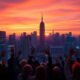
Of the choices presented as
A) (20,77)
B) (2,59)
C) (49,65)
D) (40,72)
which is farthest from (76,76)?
(2,59)

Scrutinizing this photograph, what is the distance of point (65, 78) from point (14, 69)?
1.72m

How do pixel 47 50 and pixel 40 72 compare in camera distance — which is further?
pixel 47 50

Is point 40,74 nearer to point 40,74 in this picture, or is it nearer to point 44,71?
point 40,74

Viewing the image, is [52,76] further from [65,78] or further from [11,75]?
[11,75]

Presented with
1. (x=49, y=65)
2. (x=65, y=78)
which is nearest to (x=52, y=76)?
(x=65, y=78)

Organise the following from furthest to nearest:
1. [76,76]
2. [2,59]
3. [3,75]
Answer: [2,59] < [3,75] < [76,76]

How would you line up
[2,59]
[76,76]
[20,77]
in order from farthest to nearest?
[2,59] < [20,77] < [76,76]

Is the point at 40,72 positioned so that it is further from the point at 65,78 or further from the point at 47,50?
the point at 47,50

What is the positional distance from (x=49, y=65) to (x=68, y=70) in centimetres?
98

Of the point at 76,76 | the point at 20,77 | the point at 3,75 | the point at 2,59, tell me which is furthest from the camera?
the point at 2,59

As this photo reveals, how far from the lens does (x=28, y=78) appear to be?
9750 millimetres

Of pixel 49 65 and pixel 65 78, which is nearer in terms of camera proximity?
pixel 65 78

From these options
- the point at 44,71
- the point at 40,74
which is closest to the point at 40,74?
the point at 40,74

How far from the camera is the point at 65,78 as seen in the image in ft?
34.2
